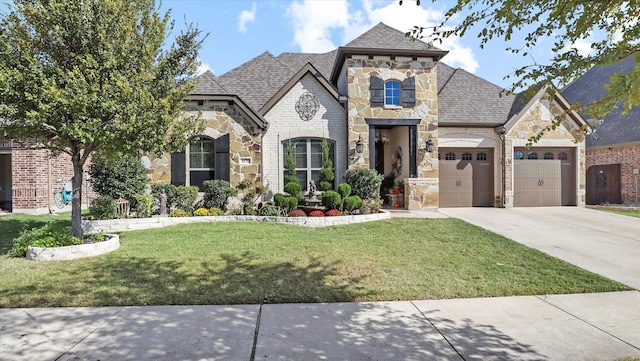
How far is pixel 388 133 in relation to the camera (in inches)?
674

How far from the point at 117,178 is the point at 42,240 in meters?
4.35

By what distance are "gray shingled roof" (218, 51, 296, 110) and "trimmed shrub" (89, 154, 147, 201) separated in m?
5.71

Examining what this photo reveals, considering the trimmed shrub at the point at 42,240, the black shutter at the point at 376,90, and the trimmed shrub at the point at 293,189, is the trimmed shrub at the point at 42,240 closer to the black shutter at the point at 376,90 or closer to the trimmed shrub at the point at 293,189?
the trimmed shrub at the point at 293,189

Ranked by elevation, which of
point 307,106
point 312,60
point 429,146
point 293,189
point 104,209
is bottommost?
point 104,209

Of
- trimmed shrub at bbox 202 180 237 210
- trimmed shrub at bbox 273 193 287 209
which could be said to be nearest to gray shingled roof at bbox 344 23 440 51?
trimmed shrub at bbox 273 193 287 209

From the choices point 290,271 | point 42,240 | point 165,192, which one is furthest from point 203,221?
point 290,271

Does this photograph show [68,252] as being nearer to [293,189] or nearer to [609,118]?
[293,189]

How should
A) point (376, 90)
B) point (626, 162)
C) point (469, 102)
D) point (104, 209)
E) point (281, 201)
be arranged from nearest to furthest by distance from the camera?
point (104, 209), point (281, 201), point (376, 90), point (469, 102), point (626, 162)

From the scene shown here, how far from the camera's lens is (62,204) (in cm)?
1628

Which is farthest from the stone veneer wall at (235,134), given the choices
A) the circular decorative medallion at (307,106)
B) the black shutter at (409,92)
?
the black shutter at (409,92)

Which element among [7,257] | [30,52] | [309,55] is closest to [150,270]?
[7,257]

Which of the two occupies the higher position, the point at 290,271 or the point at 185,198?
the point at 185,198

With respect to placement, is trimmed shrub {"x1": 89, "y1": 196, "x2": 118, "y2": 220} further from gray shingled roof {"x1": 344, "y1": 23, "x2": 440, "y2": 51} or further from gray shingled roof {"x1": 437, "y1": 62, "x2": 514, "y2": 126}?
gray shingled roof {"x1": 437, "y1": 62, "x2": 514, "y2": 126}

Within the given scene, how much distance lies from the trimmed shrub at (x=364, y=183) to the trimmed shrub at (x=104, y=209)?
26.9 ft
